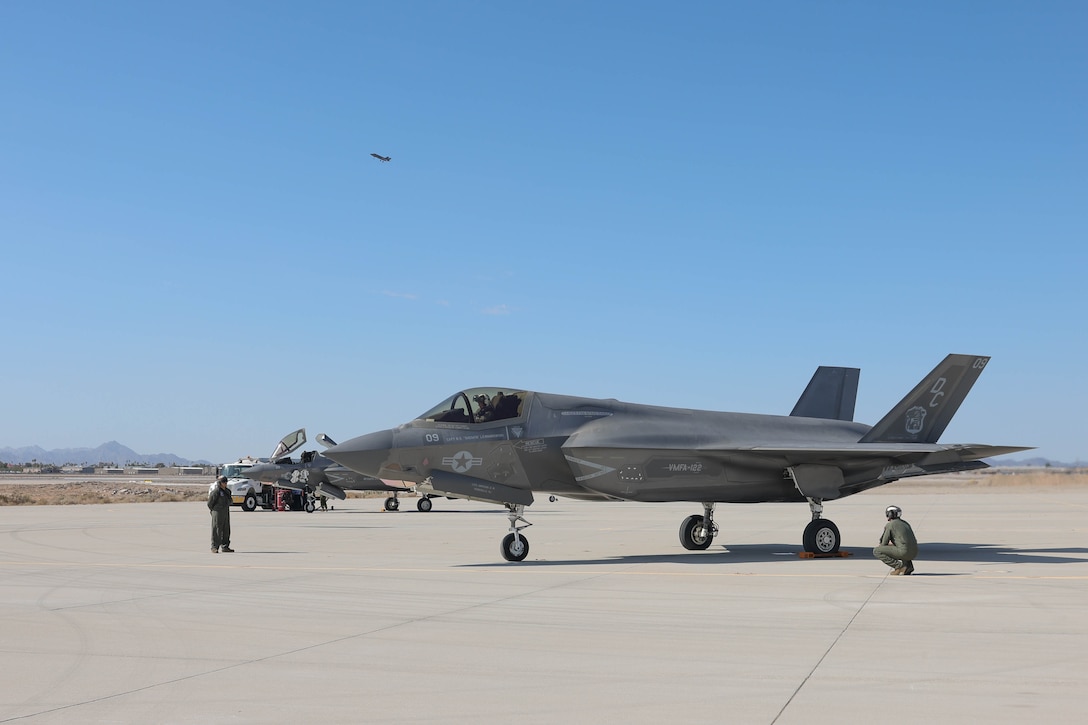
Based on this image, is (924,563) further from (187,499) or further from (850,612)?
(187,499)

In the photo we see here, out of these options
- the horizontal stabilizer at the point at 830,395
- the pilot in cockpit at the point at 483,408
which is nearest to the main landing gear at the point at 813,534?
the horizontal stabilizer at the point at 830,395

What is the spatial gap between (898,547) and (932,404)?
5.99 meters

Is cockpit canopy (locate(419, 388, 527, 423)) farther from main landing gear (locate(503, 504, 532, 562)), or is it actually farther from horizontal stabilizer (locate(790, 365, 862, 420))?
horizontal stabilizer (locate(790, 365, 862, 420))

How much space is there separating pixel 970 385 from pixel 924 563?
15.8 ft

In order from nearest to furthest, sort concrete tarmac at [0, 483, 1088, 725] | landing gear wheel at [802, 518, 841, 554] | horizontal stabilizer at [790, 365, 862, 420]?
concrete tarmac at [0, 483, 1088, 725]
landing gear wheel at [802, 518, 841, 554]
horizontal stabilizer at [790, 365, 862, 420]

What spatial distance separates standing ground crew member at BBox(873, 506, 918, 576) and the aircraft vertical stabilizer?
5019 millimetres

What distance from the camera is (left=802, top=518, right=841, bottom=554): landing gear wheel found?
18062 mm

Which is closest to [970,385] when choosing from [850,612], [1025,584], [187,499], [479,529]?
[1025,584]

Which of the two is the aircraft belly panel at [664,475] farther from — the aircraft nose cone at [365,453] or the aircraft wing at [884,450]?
the aircraft nose cone at [365,453]

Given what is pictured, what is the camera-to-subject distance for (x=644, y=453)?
58.1ft

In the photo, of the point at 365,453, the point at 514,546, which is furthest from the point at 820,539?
the point at 365,453

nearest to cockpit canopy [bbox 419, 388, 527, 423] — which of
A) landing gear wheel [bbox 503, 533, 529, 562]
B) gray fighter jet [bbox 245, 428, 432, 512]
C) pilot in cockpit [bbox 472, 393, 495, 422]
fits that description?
pilot in cockpit [bbox 472, 393, 495, 422]

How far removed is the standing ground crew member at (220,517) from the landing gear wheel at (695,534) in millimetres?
9479

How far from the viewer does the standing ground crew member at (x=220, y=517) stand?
20.0m
